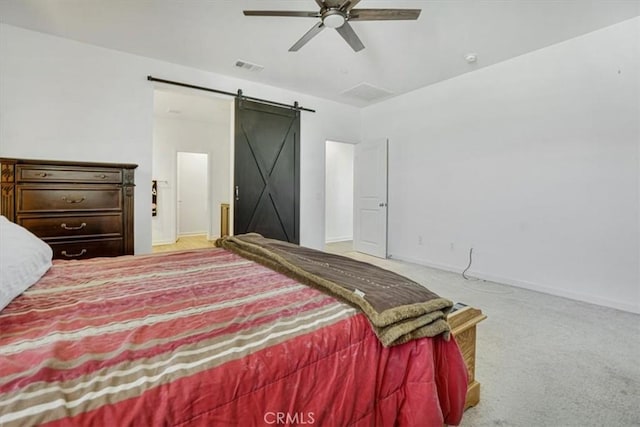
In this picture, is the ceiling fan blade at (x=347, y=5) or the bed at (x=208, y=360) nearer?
the bed at (x=208, y=360)

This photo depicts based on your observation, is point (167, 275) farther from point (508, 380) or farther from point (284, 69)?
point (284, 69)

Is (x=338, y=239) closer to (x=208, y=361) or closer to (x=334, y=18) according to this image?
(x=334, y=18)

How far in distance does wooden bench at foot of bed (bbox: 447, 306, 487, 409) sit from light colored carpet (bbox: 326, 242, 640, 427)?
87 mm

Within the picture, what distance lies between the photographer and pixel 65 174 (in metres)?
2.76

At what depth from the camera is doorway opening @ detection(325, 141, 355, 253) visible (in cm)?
703

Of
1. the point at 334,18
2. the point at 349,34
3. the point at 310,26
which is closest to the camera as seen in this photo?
the point at 334,18

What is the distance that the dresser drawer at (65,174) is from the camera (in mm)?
2625

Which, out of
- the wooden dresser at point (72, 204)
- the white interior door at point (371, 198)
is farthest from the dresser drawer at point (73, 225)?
the white interior door at point (371, 198)

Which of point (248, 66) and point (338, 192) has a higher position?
point (248, 66)

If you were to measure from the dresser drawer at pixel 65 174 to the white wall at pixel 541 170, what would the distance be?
13.6 feet

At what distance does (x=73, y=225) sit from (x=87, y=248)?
246 mm

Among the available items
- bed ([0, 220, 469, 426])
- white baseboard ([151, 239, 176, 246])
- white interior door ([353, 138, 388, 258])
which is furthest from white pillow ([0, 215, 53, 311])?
white baseboard ([151, 239, 176, 246])

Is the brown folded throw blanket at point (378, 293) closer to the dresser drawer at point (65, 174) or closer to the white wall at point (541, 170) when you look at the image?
the dresser drawer at point (65, 174)

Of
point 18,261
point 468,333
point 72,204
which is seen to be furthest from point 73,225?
point 468,333
